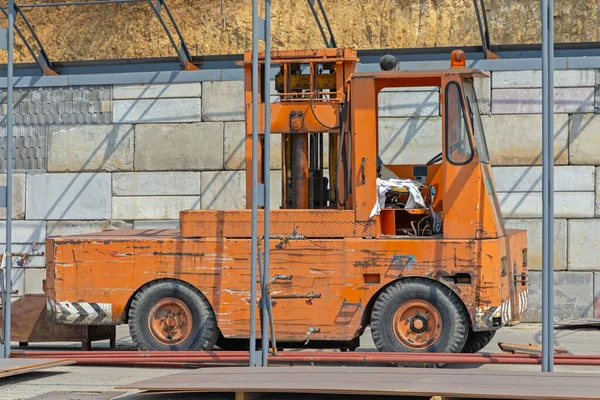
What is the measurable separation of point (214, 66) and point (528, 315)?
6.27 metres

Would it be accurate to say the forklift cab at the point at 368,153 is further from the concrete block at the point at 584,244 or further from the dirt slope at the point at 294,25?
the dirt slope at the point at 294,25

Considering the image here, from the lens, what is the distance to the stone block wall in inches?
631

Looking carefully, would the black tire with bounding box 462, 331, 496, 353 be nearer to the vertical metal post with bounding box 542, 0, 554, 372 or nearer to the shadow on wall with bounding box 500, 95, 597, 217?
the vertical metal post with bounding box 542, 0, 554, 372

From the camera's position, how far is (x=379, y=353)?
36.4ft

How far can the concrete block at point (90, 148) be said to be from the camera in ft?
57.2

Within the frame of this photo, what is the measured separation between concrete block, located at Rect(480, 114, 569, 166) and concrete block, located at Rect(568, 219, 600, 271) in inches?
39.5

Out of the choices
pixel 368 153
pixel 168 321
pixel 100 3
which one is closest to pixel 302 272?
pixel 368 153

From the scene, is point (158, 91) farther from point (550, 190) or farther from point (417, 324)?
point (550, 190)

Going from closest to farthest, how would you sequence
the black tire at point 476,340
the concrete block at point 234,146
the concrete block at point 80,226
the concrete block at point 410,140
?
the black tire at point 476,340 < the concrete block at point 410,140 < the concrete block at point 234,146 < the concrete block at point 80,226

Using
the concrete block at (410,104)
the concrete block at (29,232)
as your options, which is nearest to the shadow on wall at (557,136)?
the concrete block at (410,104)

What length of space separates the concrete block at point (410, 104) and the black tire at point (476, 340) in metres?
4.95

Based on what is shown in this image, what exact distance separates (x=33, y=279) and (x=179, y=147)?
10.3 feet

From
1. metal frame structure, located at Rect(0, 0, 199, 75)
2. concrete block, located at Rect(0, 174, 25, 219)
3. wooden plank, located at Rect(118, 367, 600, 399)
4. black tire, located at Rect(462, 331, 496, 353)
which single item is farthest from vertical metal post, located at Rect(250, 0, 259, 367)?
concrete block, located at Rect(0, 174, 25, 219)

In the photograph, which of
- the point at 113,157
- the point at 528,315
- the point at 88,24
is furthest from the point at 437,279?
the point at 88,24
